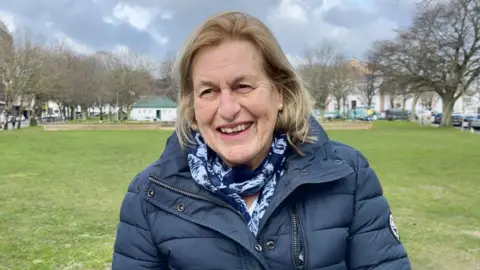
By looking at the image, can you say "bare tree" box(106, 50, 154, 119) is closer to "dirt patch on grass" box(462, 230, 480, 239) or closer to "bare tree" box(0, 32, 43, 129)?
"bare tree" box(0, 32, 43, 129)

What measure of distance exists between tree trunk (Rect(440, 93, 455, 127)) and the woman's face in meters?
47.4

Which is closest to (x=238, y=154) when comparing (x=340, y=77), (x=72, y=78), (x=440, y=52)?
(x=440, y=52)

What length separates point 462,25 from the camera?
39.0 m

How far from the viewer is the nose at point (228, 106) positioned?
6.11 ft

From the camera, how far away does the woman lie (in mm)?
1795

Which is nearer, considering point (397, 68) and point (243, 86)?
point (243, 86)

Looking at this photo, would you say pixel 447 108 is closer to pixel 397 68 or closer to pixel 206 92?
pixel 397 68

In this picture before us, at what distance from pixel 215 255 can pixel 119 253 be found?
394mm

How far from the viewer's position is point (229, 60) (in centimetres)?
186

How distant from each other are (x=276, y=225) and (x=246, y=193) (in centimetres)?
18

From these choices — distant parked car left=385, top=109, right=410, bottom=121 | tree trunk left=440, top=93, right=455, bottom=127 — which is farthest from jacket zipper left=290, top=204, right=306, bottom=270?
distant parked car left=385, top=109, right=410, bottom=121

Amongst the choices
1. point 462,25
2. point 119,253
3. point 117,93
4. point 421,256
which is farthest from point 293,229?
point 117,93

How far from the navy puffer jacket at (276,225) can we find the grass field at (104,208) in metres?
4.39

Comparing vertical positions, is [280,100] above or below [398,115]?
above
